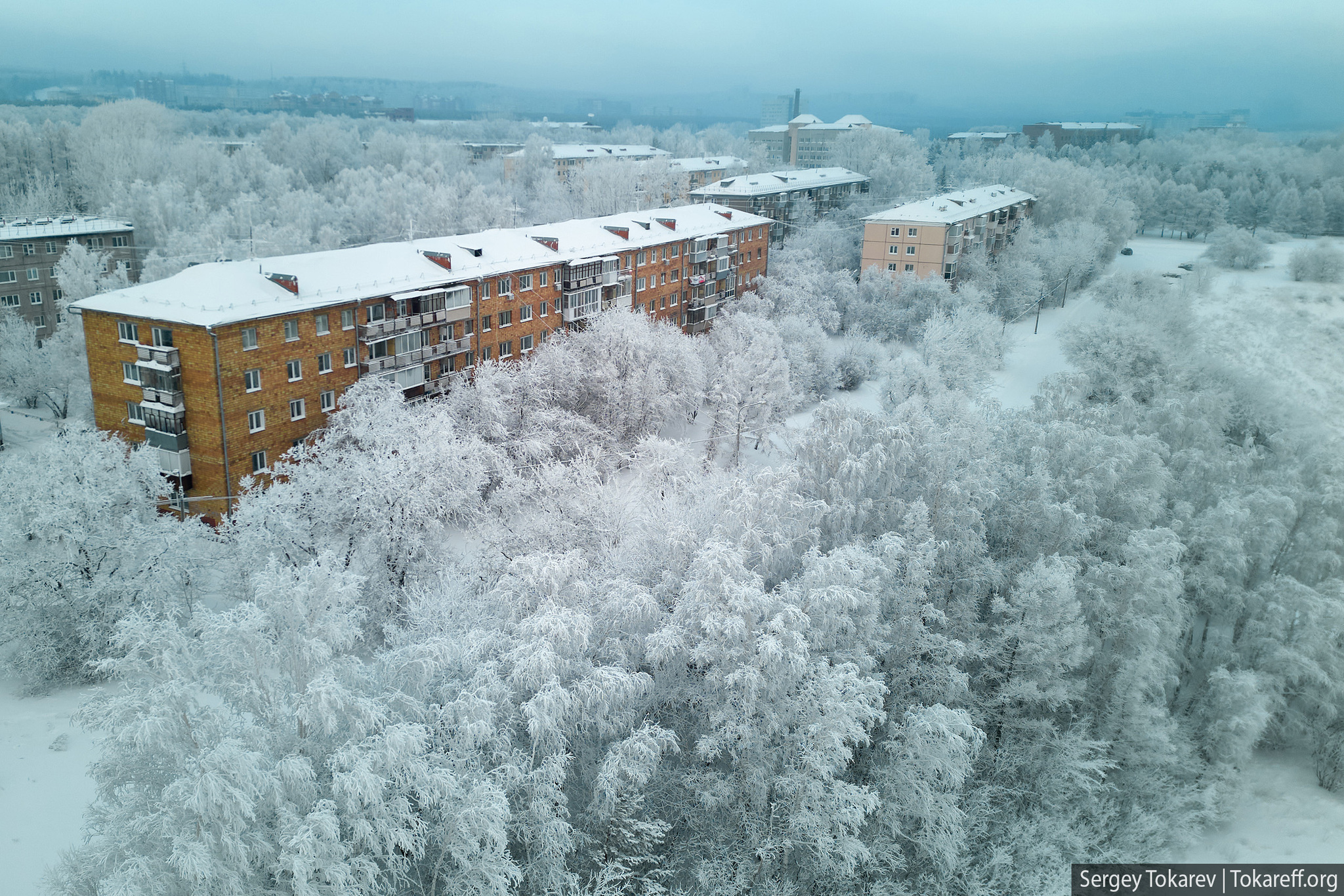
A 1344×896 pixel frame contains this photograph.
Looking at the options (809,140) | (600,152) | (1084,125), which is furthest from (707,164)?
(1084,125)

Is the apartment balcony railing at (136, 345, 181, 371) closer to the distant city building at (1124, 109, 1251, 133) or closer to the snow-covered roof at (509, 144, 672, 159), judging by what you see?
the distant city building at (1124, 109, 1251, 133)

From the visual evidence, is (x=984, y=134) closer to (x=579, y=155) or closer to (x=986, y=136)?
(x=986, y=136)

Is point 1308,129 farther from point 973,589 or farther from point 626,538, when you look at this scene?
point 626,538

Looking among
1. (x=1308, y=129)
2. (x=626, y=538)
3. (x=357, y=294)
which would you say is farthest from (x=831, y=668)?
(x=357, y=294)

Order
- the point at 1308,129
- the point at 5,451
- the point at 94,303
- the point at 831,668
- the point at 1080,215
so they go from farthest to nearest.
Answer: the point at 1080,215, the point at 5,451, the point at 94,303, the point at 831,668, the point at 1308,129

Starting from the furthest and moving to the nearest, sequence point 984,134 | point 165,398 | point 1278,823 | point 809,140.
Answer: point 984,134 → point 809,140 → point 165,398 → point 1278,823

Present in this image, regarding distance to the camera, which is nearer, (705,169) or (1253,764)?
(1253,764)
